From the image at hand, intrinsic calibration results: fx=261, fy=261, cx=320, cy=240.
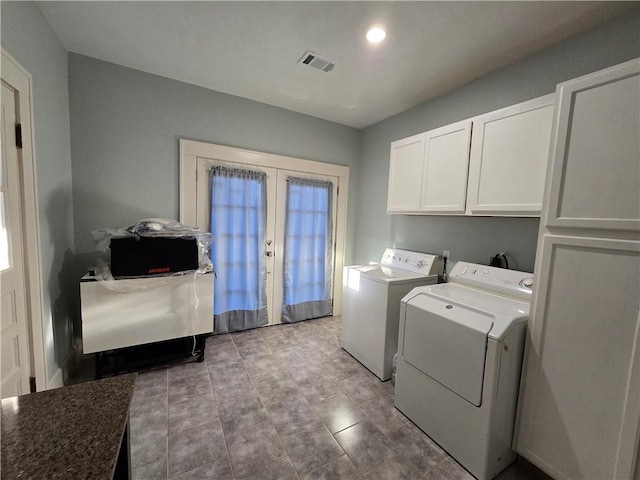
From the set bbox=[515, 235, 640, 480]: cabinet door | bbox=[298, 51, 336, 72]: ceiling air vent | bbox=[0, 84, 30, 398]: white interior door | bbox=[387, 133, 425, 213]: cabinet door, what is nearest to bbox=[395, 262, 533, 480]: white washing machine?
bbox=[515, 235, 640, 480]: cabinet door

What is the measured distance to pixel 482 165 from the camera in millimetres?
1908

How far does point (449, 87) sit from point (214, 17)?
2.03 meters

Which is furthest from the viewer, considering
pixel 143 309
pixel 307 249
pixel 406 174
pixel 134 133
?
pixel 307 249

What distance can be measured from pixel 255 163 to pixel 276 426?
8.04ft

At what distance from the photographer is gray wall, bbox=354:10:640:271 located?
1634mm

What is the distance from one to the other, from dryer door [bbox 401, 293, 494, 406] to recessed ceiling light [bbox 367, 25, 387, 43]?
1.82 m

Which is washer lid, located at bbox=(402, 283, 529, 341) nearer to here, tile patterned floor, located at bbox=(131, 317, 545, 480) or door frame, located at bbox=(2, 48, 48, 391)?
tile patterned floor, located at bbox=(131, 317, 545, 480)

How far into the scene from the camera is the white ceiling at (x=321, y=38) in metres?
1.59

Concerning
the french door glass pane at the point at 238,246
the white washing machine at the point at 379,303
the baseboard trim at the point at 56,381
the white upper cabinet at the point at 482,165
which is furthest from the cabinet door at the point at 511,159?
the baseboard trim at the point at 56,381

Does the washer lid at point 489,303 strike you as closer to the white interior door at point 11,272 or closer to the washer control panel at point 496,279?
the washer control panel at point 496,279

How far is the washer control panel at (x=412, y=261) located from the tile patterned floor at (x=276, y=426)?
42.3 inches

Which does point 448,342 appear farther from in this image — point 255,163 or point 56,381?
point 56,381

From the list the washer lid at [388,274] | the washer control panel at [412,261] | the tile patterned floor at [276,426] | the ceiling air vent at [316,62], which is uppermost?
the ceiling air vent at [316,62]

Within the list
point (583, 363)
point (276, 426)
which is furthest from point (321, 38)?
point (276, 426)
